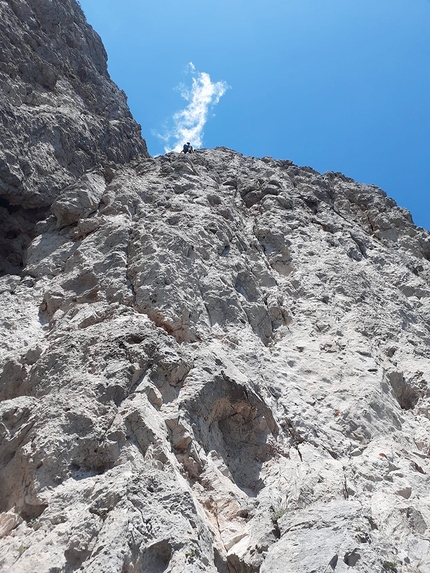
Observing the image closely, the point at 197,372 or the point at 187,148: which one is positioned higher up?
the point at 187,148

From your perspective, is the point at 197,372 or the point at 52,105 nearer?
the point at 197,372

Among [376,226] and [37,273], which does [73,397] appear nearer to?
[37,273]

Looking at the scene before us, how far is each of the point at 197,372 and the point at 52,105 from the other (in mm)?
18071

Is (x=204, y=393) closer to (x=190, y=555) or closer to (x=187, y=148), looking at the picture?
(x=190, y=555)

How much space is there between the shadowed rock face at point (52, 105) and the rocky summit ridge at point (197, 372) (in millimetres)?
138

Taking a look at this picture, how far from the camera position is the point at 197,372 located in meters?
9.99

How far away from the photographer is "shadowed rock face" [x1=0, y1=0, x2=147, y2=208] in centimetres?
1883

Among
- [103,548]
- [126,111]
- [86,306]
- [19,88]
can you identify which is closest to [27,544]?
[103,548]

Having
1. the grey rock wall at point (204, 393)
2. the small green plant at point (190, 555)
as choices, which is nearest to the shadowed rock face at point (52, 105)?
the grey rock wall at point (204, 393)

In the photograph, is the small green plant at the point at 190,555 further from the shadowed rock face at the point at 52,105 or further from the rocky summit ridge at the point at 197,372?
the shadowed rock face at the point at 52,105

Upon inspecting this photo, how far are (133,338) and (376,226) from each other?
663 inches

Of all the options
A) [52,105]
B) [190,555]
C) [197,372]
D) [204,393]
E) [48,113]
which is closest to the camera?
[190,555]

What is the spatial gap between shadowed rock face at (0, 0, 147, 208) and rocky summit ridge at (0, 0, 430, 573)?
138 millimetres

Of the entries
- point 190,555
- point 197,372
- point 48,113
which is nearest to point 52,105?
point 48,113
